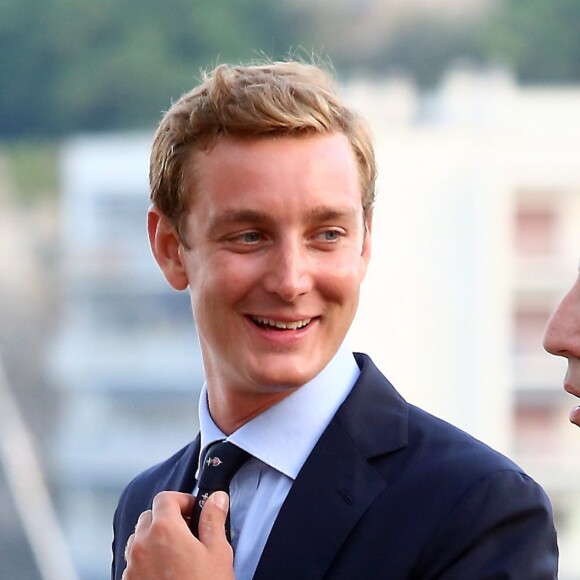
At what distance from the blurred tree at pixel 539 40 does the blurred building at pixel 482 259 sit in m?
0.81

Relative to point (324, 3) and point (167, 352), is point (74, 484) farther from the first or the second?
point (324, 3)

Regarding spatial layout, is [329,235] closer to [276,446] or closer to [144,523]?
[276,446]

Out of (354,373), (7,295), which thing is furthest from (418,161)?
(354,373)

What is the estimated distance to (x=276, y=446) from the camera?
6.02 feet

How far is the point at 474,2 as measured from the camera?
38781mm

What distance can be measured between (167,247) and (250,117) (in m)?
0.28

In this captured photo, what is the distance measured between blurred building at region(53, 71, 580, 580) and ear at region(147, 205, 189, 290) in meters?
26.7

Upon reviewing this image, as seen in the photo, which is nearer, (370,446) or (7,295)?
(370,446)

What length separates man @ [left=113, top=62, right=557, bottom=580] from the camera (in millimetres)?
1670

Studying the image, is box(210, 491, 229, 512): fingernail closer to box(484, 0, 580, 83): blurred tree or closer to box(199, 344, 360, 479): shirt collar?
box(199, 344, 360, 479): shirt collar

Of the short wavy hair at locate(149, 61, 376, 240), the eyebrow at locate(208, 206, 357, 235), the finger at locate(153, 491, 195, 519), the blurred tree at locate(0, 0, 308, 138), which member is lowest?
the finger at locate(153, 491, 195, 519)

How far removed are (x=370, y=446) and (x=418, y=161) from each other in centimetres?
3187

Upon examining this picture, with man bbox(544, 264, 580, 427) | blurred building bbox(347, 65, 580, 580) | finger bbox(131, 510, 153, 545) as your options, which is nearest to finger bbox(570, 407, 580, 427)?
man bbox(544, 264, 580, 427)

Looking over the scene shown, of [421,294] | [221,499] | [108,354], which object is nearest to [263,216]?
[221,499]
